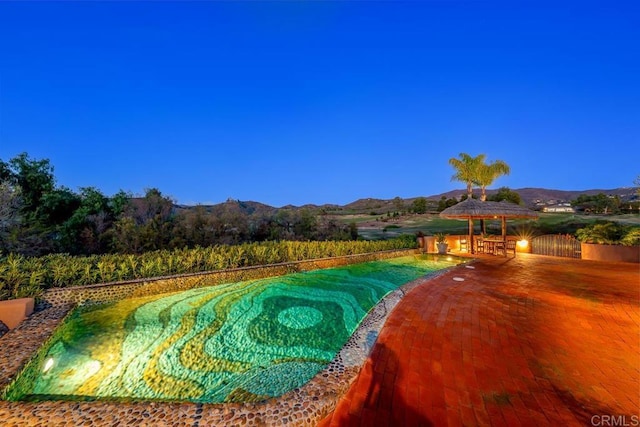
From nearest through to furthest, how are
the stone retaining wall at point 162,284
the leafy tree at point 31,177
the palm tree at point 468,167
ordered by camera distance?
the stone retaining wall at point 162,284
the leafy tree at point 31,177
the palm tree at point 468,167

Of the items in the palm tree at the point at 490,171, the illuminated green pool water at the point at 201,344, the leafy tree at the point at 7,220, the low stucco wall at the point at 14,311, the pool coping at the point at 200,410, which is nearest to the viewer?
the pool coping at the point at 200,410

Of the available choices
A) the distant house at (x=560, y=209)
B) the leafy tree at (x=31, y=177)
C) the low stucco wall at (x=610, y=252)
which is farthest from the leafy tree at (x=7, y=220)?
the distant house at (x=560, y=209)

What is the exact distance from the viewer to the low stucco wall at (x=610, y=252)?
9.16m

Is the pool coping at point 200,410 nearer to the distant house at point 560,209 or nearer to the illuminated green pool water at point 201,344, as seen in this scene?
the illuminated green pool water at point 201,344

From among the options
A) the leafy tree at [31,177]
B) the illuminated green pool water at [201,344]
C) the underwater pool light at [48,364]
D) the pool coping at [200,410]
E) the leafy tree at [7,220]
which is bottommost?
the illuminated green pool water at [201,344]

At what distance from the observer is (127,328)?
5.42m

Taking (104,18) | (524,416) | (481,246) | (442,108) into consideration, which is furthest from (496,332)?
(442,108)

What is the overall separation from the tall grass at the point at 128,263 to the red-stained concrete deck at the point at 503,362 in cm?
608

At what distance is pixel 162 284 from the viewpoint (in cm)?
791

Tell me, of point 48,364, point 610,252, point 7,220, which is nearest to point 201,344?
point 48,364

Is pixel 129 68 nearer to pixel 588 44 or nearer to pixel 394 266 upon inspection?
pixel 394 266

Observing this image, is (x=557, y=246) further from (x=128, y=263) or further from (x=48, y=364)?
(x=128, y=263)

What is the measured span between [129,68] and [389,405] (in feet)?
66.3

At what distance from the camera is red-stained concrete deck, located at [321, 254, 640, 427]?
242 centimetres
